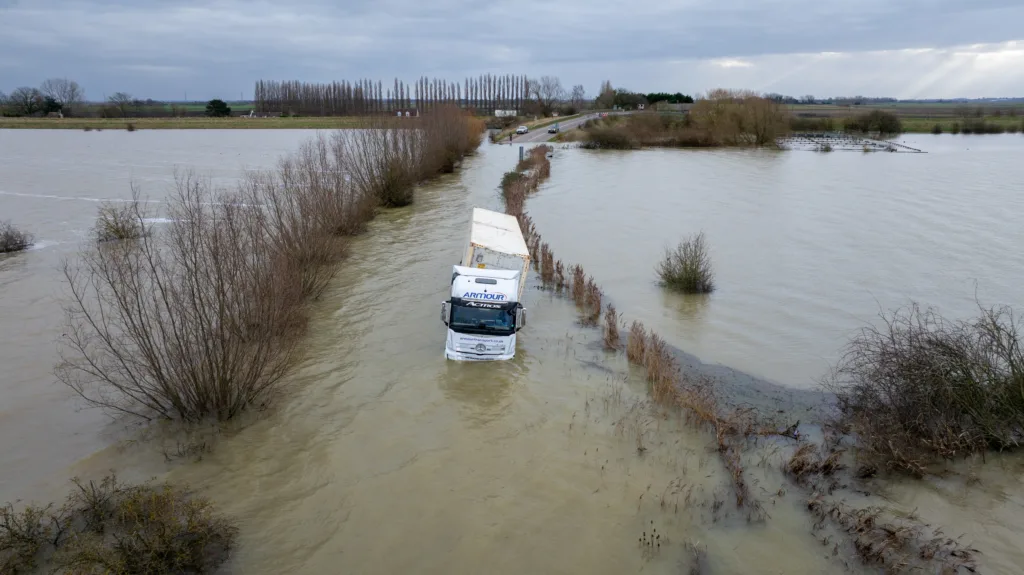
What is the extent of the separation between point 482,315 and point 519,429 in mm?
3095

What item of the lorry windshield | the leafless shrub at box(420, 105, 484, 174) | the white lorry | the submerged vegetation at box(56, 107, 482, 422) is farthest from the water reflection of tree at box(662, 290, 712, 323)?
the leafless shrub at box(420, 105, 484, 174)

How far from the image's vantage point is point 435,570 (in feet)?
Result: 29.9

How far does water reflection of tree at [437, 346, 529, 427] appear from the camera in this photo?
45.1 ft

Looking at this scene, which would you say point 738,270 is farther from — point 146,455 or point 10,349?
point 10,349

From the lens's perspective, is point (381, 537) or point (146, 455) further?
point (146, 455)

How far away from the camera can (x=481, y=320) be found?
A: 15.0 meters

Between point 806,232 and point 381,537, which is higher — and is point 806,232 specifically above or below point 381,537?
above

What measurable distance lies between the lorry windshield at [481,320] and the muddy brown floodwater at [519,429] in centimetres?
112

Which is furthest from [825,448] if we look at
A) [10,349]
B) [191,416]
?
[10,349]

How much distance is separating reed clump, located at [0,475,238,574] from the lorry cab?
6.63 meters

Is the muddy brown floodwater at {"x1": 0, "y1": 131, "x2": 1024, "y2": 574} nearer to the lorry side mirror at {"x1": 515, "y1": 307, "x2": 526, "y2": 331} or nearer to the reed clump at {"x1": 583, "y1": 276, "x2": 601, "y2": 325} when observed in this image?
the reed clump at {"x1": 583, "y1": 276, "x2": 601, "y2": 325}

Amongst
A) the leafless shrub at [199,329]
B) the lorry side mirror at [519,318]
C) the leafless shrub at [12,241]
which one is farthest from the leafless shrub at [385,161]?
the leafless shrub at [199,329]

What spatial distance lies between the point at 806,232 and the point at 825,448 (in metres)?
22.6

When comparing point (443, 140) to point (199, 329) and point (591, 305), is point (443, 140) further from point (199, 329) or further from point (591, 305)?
point (199, 329)
